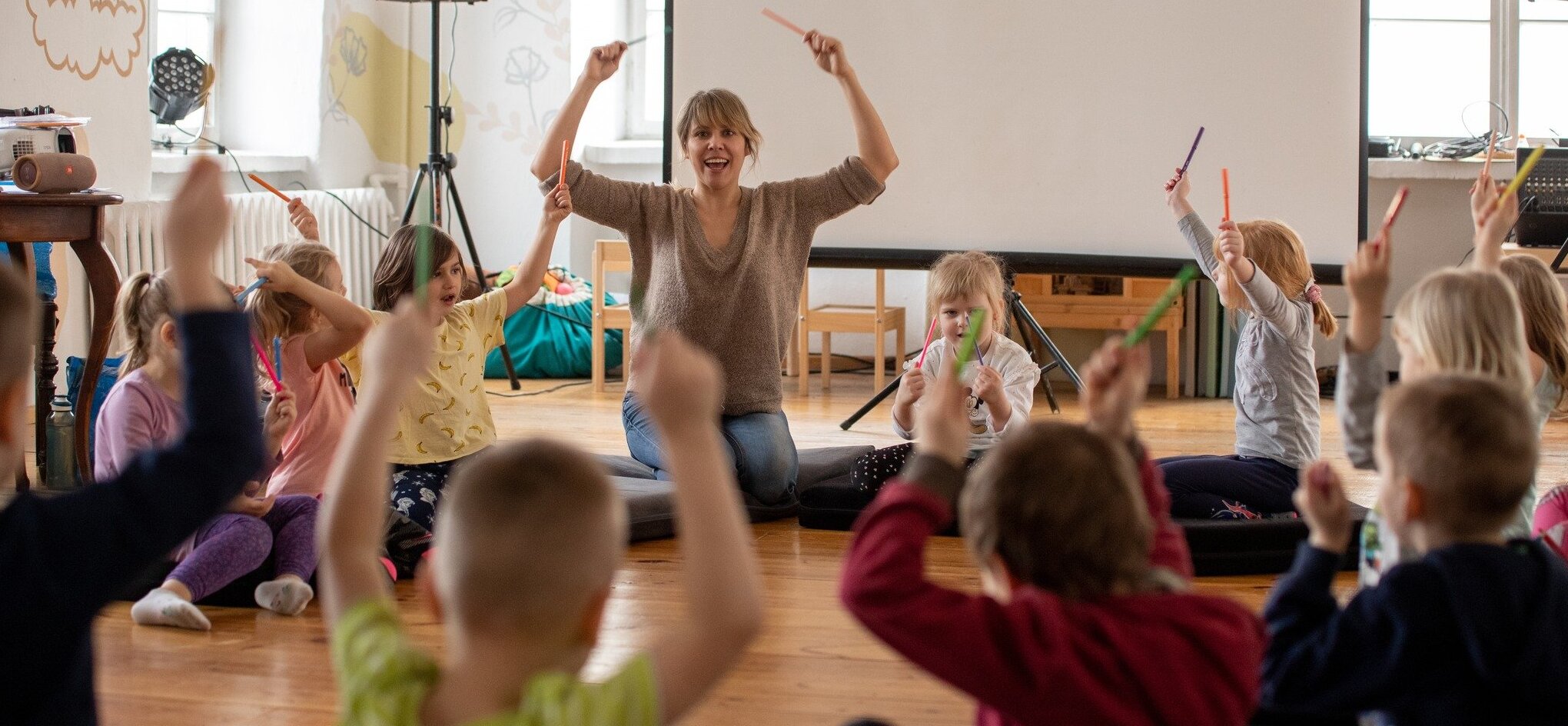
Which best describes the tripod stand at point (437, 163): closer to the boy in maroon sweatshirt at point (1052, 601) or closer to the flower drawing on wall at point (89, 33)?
the flower drawing on wall at point (89, 33)

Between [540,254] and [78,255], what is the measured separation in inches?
48.2

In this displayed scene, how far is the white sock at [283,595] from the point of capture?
2514mm

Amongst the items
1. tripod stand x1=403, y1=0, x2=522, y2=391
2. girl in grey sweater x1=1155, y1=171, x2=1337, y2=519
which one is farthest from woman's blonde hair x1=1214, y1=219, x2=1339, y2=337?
tripod stand x1=403, y1=0, x2=522, y2=391

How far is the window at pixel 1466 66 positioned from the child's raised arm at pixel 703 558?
518cm

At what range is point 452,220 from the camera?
20.4 ft

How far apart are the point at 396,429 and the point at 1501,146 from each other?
4340 millimetres

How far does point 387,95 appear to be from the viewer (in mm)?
6094

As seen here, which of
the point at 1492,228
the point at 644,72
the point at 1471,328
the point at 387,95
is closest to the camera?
the point at 1471,328

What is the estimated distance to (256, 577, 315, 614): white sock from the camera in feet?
8.25

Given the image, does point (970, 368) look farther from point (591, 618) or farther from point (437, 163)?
point (437, 163)

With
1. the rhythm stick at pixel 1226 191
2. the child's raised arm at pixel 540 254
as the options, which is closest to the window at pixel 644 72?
the rhythm stick at pixel 1226 191

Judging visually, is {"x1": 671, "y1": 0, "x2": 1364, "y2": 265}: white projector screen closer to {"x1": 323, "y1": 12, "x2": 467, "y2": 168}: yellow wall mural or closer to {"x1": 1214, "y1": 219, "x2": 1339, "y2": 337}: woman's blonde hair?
{"x1": 1214, "y1": 219, "x2": 1339, "y2": 337}: woman's blonde hair

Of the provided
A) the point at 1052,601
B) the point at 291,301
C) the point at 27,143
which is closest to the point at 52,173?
the point at 27,143

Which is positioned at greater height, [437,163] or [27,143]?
[437,163]
